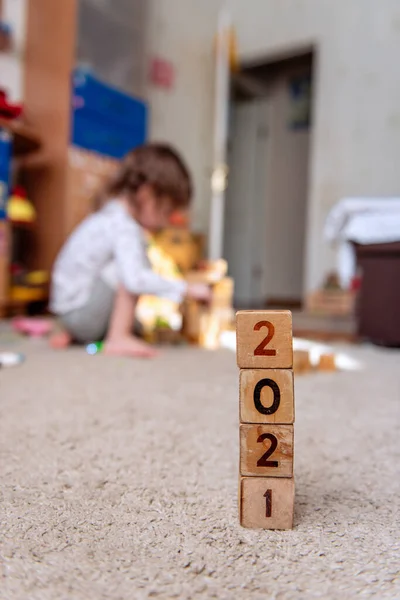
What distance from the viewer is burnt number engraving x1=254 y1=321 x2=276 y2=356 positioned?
1.57ft

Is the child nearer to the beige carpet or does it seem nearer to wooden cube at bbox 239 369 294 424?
the beige carpet

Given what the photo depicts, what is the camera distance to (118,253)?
1631 millimetres

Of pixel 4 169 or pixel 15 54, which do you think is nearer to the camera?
pixel 4 169

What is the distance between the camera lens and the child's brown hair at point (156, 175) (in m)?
1.70

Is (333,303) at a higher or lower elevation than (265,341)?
A: lower

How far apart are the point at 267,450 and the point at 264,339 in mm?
99

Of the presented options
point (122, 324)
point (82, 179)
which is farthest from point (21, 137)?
point (122, 324)

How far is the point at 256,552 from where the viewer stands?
0.45m

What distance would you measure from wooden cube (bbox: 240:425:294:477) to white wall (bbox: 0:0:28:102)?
2890mm

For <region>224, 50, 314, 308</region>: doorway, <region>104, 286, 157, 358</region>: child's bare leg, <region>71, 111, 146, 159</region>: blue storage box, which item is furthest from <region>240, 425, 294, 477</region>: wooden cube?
<region>224, 50, 314, 308</region>: doorway

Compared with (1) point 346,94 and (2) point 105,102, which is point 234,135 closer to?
(1) point 346,94

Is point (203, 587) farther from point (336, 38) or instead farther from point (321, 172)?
point (336, 38)

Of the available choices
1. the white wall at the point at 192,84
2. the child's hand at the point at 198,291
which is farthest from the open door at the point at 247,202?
the child's hand at the point at 198,291

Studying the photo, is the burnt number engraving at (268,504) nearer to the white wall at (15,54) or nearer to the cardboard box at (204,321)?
the cardboard box at (204,321)
